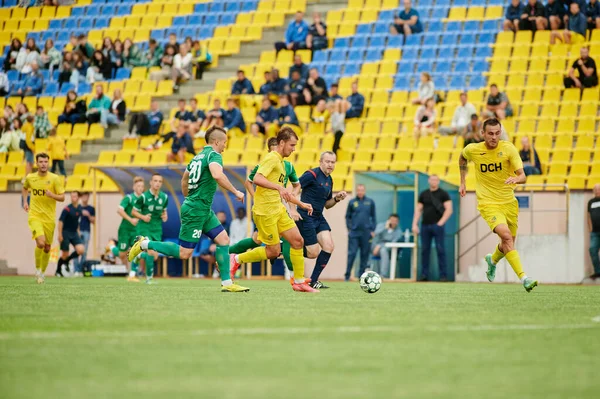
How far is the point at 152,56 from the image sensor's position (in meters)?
33.3

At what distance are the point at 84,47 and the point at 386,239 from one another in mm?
13609

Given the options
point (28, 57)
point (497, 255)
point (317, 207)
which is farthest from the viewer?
point (28, 57)

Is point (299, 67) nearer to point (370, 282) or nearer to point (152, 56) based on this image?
point (152, 56)

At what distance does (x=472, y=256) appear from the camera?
80.3 ft

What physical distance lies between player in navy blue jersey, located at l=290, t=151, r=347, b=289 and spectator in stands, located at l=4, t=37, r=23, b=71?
2150cm

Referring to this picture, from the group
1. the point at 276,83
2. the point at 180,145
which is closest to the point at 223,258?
the point at 180,145

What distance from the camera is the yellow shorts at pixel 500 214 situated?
567 inches

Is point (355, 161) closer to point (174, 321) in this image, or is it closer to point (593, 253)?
point (593, 253)

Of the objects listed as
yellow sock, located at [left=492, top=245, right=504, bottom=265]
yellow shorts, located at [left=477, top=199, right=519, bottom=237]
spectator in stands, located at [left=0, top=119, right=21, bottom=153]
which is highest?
spectator in stands, located at [left=0, top=119, right=21, bottom=153]

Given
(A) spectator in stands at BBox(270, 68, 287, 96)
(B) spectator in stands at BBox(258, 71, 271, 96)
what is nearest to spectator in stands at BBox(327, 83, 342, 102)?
(A) spectator in stands at BBox(270, 68, 287, 96)

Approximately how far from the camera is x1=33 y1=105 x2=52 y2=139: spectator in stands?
103ft

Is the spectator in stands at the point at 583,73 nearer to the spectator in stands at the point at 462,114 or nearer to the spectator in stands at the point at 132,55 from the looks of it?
the spectator in stands at the point at 462,114

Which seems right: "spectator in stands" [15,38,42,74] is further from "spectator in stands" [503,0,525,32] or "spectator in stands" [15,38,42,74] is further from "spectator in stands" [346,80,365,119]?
"spectator in stands" [503,0,525,32]

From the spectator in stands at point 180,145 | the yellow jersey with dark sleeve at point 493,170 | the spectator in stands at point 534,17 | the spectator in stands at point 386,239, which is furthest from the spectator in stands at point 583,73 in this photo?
the yellow jersey with dark sleeve at point 493,170
